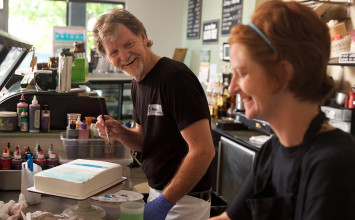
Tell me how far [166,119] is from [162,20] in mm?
5611

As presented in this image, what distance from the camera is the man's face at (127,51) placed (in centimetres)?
201

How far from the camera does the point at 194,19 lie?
687cm

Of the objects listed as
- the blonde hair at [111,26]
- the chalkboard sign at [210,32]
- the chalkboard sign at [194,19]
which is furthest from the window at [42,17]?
the blonde hair at [111,26]

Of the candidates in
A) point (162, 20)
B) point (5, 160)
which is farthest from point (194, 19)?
point (5, 160)

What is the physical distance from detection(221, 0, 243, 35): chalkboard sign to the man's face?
134 inches

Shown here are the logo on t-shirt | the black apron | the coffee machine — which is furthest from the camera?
the coffee machine

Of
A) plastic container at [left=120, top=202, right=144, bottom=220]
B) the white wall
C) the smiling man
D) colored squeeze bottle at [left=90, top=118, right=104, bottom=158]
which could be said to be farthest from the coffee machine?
the white wall

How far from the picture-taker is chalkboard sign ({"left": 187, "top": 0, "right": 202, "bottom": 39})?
22.0 feet

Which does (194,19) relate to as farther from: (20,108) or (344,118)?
(20,108)

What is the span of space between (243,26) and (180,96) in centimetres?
84

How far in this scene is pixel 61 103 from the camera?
281 centimetres

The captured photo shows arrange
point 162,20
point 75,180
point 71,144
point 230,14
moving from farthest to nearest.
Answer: point 162,20
point 230,14
point 71,144
point 75,180

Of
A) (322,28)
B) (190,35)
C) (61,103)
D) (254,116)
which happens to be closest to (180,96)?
(254,116)

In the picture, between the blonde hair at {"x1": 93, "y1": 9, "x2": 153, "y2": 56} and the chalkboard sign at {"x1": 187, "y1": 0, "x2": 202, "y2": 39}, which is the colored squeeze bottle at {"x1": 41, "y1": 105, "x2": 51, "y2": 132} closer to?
the blonde hair at {"x1": 93, "y1": 9, "x2": 153, "y2": 56}
